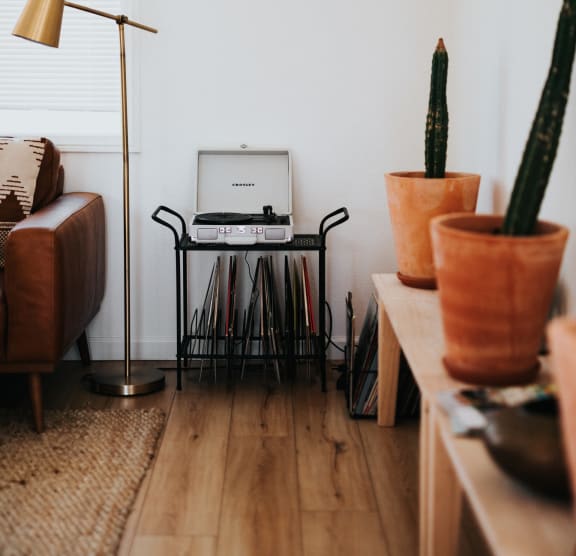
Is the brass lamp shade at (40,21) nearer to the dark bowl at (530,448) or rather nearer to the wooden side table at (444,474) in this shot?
the wooden side table at (444,474)

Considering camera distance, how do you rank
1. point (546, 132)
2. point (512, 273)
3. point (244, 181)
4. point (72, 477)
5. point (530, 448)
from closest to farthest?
point (530, 448) < point (512, 273) < point (546, 132) < point (72, 477) < point (244, 181)

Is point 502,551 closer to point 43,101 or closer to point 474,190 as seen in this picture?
point 474,190

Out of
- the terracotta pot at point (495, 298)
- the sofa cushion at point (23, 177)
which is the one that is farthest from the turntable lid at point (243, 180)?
the terracotta pot at point (495, 298)

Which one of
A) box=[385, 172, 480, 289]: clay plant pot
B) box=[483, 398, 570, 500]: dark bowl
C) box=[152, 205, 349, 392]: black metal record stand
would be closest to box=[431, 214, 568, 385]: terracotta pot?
box=[483, 398, 570, 500]: dark bowl

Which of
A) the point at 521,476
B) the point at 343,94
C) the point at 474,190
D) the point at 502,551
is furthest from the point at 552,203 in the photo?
the point at 343,94

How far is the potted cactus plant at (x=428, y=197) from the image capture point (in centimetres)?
228

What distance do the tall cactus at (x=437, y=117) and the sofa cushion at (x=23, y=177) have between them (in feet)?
4.54

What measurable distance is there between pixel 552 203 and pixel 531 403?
34.3 inches

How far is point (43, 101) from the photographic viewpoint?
324cm

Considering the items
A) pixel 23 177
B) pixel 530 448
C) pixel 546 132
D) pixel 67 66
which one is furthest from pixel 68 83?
pixel 530 448

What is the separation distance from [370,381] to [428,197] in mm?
717

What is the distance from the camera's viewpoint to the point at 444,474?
4.93 feet

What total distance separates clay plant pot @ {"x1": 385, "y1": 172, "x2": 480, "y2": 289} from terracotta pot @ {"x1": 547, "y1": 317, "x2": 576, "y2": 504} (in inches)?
54.2

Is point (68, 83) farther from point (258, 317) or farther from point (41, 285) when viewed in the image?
point (258, 317)
